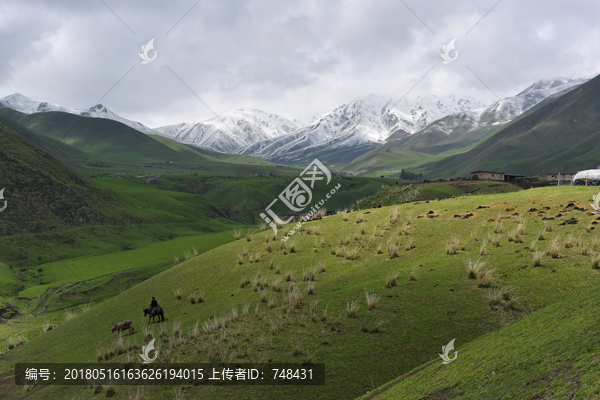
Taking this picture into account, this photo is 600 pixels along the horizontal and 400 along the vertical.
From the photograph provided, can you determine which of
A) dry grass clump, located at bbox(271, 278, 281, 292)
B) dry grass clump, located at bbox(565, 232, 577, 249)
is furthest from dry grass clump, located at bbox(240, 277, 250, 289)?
dry grass clump, located at bbox(565, 232, 577, 249)

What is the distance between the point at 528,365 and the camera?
170 inches

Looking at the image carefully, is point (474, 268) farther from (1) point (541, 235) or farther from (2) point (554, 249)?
(1) point (541, 235)

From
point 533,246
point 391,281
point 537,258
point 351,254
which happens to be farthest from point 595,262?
point 351,254

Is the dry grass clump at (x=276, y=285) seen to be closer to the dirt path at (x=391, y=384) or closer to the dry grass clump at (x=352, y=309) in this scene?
the dry grass clump at (x=352, y=309)

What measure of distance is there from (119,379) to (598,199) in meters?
15.5

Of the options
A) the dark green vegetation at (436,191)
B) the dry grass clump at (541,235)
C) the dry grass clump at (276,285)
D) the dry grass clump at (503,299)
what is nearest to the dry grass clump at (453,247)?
the dry grass clump at (541,235)

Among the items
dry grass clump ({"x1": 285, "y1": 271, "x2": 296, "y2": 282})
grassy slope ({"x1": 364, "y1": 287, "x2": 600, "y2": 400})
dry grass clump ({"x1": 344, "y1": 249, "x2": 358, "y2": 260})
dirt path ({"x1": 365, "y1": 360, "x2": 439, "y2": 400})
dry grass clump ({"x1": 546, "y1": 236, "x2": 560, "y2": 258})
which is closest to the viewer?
grassy slope ({"x1": 364, "y1": 287, "x2": 600, "y2": 400})

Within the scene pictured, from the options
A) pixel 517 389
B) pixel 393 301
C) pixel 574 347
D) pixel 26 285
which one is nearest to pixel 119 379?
pixel 393 301

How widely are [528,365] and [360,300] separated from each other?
497 cm

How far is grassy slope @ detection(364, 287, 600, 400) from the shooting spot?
3725 millimetres

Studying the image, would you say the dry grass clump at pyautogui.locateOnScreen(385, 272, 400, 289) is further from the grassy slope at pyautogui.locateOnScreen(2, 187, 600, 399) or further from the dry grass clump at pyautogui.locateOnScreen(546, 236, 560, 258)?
the dry grass clump at pyautogui.locateOnScreen(546, 236, 560, 258)

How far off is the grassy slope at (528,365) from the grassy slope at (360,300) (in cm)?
118

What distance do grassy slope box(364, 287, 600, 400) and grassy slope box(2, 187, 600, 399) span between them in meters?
1.18

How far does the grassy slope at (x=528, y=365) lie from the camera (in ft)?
12.2
